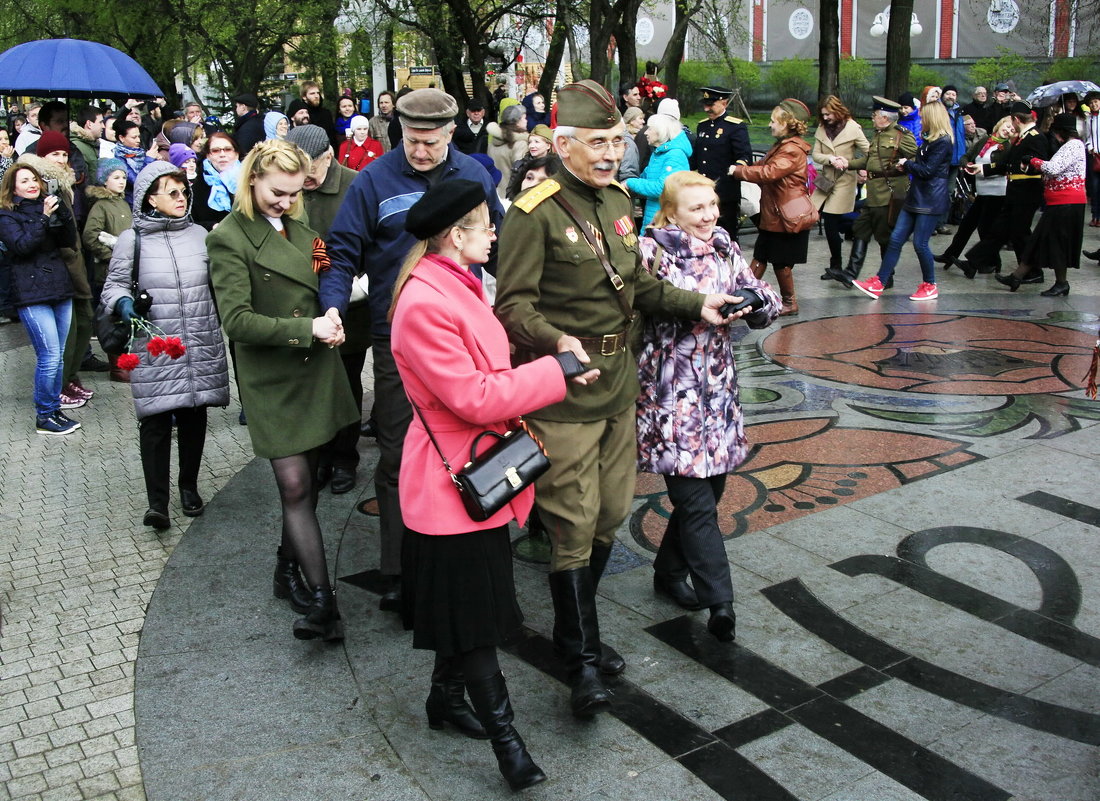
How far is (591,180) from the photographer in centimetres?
388

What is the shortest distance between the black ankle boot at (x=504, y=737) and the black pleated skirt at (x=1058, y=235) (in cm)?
875

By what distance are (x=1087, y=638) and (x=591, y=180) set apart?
2.41 m

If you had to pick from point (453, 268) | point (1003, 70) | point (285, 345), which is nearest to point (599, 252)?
point (453, 268)

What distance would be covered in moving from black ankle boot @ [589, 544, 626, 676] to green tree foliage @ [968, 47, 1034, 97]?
112 feet

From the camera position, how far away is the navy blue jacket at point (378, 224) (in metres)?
4.50

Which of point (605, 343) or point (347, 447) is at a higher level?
point (605, 343)

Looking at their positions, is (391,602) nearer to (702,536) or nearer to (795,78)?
(702,536)

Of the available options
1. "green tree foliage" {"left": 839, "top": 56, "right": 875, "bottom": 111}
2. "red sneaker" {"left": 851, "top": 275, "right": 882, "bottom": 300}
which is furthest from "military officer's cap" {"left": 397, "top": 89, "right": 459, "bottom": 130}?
"green tree foliage" {"left": 839, "top": 56, "right": 875, "bottom": 111}

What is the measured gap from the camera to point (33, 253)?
708 centimetres

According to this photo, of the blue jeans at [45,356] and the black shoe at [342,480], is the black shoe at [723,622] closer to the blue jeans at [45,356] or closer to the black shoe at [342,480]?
the black shoe at [342,480]

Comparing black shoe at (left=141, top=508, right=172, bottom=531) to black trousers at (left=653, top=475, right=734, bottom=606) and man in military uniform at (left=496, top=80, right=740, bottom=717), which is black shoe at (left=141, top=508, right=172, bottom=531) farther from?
black trousers at (left=653, top=475, right=734, bottom=606)

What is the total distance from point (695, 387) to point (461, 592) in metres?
1.35

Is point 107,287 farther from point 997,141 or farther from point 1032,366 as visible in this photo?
point 997,141

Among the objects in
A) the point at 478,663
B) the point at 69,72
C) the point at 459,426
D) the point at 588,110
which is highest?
the point at 69,72
